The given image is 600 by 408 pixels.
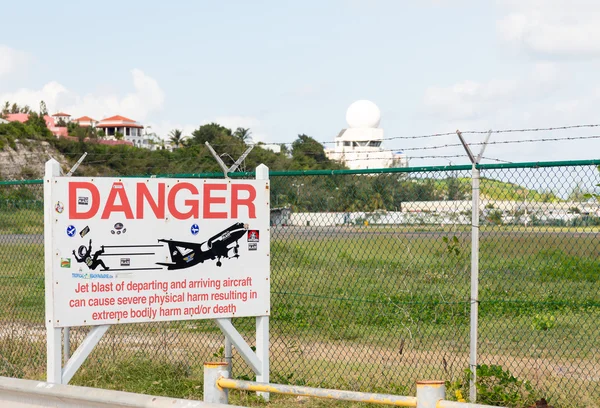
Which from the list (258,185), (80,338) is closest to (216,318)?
(258,185)

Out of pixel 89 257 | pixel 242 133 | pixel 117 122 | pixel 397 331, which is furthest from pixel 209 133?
pixel 89 257

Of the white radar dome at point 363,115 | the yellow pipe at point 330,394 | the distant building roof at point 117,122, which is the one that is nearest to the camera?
the yellow pipe at point 330,394

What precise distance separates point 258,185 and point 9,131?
202ft

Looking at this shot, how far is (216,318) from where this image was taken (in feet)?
24.4

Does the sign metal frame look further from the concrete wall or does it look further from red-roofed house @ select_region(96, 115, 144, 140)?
red-roofed house @ select_region(96, 115, 144, 140)

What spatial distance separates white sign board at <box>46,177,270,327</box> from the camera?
694cm

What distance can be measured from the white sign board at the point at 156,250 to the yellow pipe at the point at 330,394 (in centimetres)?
156

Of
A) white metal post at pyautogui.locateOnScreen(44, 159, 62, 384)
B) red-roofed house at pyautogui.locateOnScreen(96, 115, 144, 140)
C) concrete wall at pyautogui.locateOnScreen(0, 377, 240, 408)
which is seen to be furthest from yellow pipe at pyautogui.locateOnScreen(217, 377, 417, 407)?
red-roofed house at pyautogui.locateOnScreen(96, 115, 144, 140)

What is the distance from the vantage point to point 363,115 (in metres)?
89.9

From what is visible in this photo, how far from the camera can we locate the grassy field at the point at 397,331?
7938 millimetres

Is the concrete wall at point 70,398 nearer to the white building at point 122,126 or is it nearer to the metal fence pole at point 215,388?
the metal fence pole at point 215,388

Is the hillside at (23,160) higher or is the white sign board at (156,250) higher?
the hillside at (23,160)

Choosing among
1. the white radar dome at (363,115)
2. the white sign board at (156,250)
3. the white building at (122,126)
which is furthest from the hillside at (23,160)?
the white building at (122,126)

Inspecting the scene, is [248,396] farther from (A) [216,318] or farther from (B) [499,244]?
(B) [499,244]
